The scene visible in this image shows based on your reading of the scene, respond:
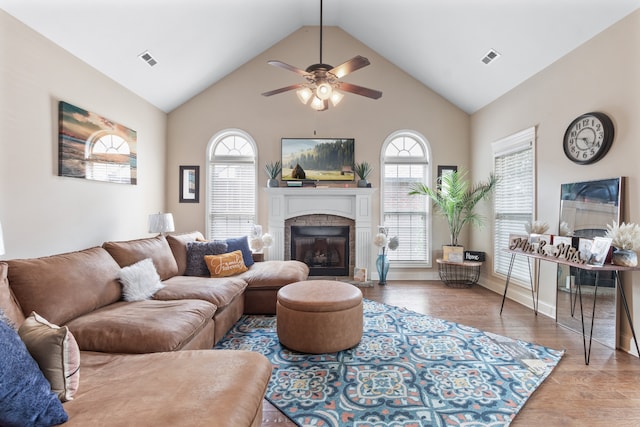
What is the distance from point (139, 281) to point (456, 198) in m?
4.47

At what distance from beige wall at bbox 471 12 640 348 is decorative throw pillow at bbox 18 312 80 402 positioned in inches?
159

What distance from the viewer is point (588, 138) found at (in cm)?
296

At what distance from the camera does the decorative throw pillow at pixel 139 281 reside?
2.52 meters

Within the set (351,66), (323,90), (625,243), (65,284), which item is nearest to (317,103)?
(323,90)

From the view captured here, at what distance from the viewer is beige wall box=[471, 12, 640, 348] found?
2.59 metres

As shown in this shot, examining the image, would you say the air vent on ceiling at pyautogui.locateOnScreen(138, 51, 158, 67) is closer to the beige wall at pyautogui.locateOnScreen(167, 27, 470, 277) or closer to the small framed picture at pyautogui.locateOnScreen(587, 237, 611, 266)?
the beige wall at pyautogui.locateOnScreen(167, 27, 470, 277)

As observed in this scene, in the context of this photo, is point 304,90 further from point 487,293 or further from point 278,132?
point 487,293

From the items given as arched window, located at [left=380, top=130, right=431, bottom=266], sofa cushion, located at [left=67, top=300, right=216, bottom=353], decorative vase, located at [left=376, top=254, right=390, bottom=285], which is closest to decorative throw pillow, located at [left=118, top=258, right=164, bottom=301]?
sofa cushion, located at [left=67, top=300, right=216, bottom=353]

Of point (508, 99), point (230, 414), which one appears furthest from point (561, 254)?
point (230, 414)

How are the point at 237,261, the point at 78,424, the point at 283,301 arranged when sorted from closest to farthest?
the point at 78,424 → the point at 283,301 → the point at 237,261

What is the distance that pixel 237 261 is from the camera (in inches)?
144

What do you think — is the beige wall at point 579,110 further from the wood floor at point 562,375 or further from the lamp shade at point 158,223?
A: the lamp shade at point 158,223

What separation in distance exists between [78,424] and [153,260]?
7.11 ft

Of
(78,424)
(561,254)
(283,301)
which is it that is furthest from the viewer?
(561,254)
